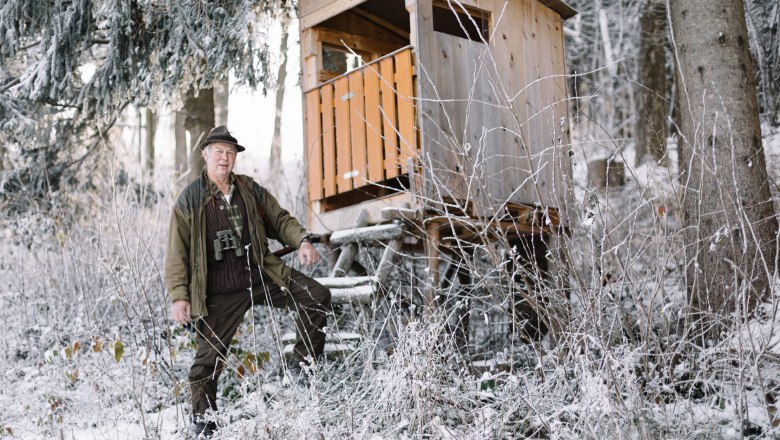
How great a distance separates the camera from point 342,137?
24.9 feet

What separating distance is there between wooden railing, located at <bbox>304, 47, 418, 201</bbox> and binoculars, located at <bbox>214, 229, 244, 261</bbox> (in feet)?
5.10

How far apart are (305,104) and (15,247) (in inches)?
161

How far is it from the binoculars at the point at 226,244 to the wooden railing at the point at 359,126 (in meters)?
1.55

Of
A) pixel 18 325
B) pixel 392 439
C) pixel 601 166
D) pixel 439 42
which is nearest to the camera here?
pixel 392 439

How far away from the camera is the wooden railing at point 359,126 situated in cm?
700

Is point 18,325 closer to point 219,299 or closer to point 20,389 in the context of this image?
point 20,389

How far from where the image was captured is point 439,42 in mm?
7156

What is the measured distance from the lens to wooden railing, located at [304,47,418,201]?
6996 millimetres

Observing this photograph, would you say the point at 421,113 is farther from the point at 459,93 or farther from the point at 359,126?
the point at 359,126

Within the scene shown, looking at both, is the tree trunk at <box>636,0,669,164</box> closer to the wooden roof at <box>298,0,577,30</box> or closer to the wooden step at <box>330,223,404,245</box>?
the wooden roof at <box>298,0,577,30</box>

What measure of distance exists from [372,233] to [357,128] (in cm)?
109

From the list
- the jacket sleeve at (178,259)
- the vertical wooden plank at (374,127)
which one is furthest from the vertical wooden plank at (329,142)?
the jacket sleeve at (178,259)

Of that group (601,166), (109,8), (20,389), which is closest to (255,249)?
(20,389)

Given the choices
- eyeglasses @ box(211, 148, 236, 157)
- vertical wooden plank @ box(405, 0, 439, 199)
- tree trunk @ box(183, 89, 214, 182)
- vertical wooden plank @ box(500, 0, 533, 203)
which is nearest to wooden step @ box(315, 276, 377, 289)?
vertical wooden plank @ box(405, 0, 439, 199)
